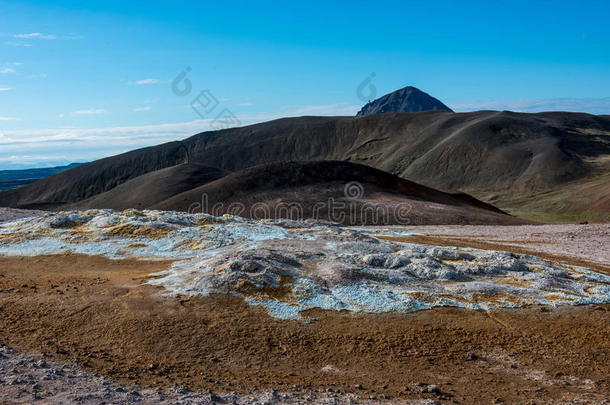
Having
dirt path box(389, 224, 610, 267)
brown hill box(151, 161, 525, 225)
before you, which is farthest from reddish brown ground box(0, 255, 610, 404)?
brown hill box(151, 161, 525, 225)

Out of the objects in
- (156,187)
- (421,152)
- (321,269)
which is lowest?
(321,269)

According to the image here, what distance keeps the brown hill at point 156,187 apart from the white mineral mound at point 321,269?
4773 cm

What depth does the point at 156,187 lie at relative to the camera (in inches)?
2904

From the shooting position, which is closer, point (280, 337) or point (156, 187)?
point (280, 337)

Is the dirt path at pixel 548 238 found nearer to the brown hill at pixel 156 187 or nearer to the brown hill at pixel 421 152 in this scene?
the brown hill at pixel 421 152

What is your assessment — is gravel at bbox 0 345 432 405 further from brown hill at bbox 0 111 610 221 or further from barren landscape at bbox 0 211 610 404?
brown hill at bbox 0 111 610 221

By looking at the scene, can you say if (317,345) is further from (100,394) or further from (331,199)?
(331,199)

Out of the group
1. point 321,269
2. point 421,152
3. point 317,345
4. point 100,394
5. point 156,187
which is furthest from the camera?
point 421,152

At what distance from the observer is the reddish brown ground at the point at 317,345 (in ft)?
32.2

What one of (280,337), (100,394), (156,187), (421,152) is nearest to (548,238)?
(280,337)

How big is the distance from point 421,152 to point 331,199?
277 feet

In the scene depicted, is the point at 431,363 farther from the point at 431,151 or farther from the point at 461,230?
the point at 431,151

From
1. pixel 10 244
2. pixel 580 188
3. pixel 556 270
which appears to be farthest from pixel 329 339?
pixel 580 188

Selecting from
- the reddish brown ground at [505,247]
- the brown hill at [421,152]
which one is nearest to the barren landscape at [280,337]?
the reddish brown ground at [505,247]
